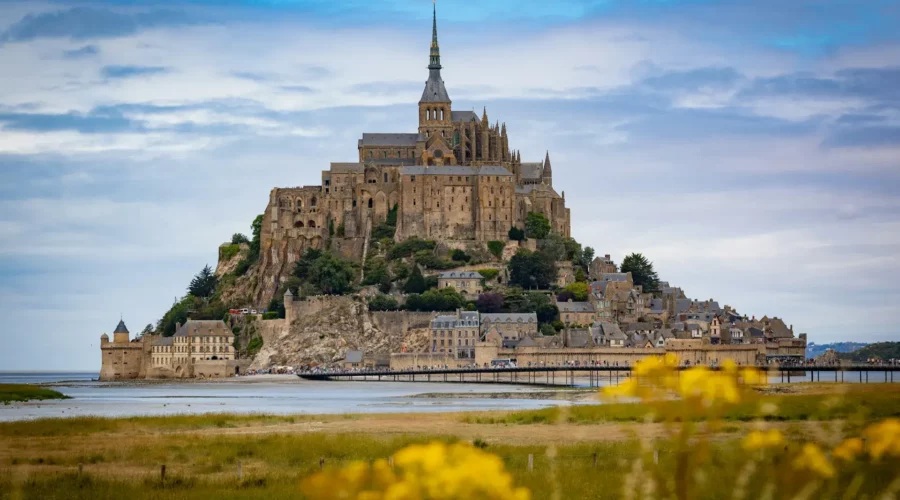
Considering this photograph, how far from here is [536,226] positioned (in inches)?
5640

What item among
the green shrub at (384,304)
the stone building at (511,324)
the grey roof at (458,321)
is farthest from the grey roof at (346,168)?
the stone building at (511,324)

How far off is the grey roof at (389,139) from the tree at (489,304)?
25.8 metres

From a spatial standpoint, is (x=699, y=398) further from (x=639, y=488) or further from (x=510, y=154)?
(x=510, y=154)

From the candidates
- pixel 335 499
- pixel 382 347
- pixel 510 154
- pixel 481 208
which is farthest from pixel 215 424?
pixel 510 154

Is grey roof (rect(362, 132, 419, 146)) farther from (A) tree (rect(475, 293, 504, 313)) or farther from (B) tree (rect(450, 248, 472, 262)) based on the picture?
(A) tree (rect(475, 293, 504, 313))

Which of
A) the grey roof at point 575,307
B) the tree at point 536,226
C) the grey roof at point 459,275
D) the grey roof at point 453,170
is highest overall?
the grey roof at point 453,170

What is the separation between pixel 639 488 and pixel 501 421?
3067cm

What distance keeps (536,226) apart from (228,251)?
39789 mm

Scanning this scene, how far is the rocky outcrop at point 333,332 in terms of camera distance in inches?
5197

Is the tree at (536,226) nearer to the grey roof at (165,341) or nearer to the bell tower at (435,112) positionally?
the bell tower at (435,112)

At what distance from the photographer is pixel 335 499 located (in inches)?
346

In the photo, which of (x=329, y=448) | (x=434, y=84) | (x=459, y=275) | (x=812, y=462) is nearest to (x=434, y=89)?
(x=434, y=84)

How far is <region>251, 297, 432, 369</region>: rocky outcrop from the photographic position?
132 m

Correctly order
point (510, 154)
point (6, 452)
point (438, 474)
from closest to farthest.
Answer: point (438, 474) → point (6, 452) → point (510, 154)
